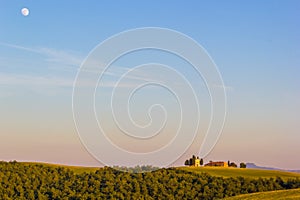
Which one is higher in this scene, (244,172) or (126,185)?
(244,172)

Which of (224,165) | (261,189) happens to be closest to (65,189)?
(261,189)

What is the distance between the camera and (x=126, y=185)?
131000 mm

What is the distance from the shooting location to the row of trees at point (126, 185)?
12150 cm

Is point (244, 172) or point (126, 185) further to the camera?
point (244, 172)

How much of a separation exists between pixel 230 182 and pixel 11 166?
77.7 m

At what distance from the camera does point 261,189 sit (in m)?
118

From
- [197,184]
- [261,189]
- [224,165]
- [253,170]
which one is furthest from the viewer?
[224,165]

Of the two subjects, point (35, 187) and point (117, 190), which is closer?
point (117, 190)

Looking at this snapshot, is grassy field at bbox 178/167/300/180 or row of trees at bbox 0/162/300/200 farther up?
grassy field at bbox 178/167/300/180

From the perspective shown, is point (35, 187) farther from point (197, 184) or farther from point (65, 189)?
point (197, 184)

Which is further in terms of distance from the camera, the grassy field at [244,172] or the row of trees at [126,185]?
the grassy field at [244,172]

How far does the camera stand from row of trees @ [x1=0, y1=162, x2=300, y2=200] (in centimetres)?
12150

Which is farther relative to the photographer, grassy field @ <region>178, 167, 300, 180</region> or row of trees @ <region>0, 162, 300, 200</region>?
grassy field @ <region>178, 167, 300, 180</region>

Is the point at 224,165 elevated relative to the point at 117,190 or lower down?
elevated
